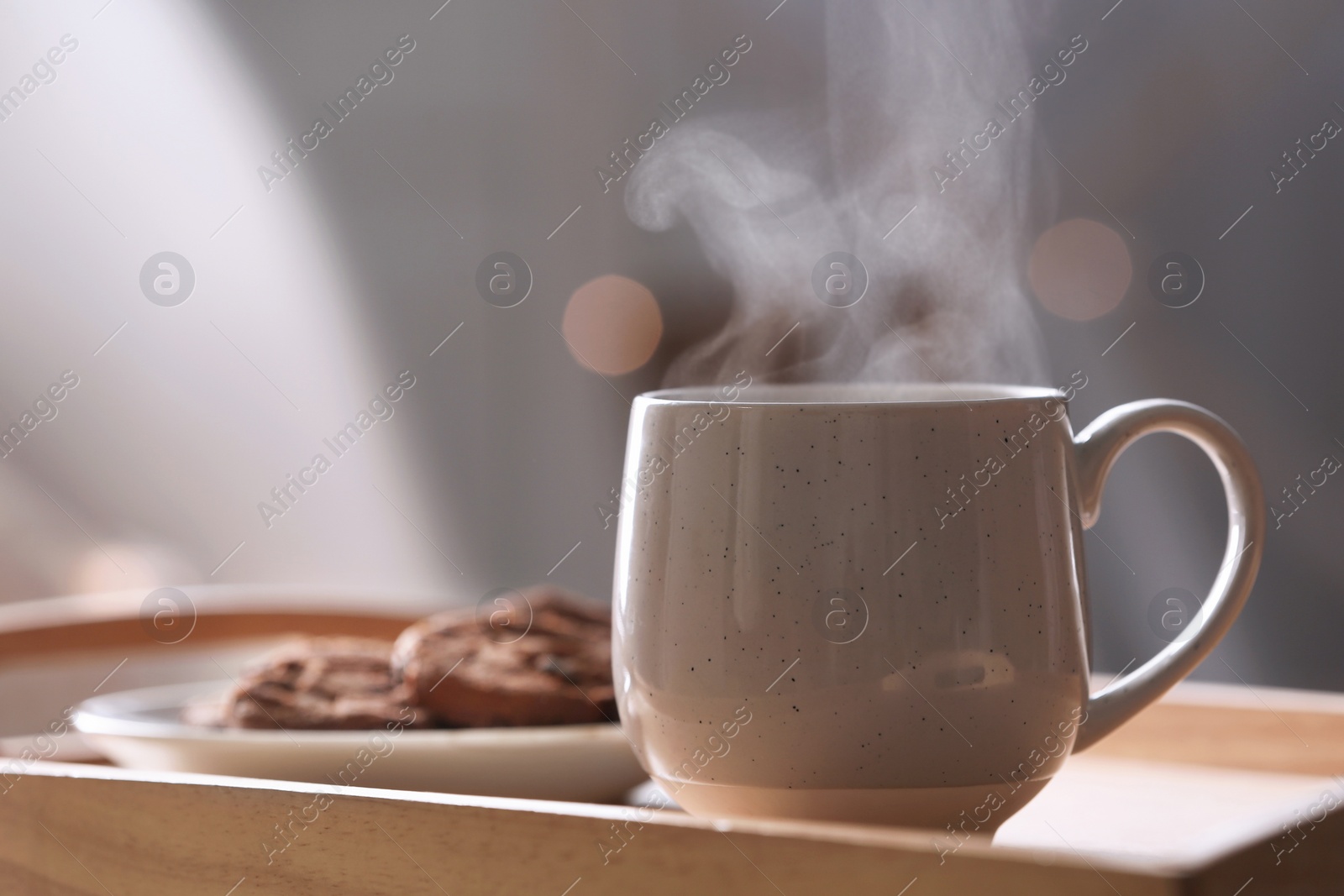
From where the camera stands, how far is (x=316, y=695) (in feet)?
2.06

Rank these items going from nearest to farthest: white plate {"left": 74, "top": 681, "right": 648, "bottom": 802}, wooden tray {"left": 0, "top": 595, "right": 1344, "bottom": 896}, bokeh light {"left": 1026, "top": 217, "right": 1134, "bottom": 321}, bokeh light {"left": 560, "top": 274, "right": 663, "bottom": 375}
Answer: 1. wooden tray {"left": 0, "top": 595, "right": 1344, "bottom": 896}
2. white plate {"left": 74, "top": 681, "right": 648, "bottom": 802}
3. bokeh light {"left": 1026, "top": 217, "right": 1134, "bottom": 321}
4. bokeh light {"left": 560, "top": 274, "right": 663, "bottom": 375}

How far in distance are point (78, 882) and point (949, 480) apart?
394mm

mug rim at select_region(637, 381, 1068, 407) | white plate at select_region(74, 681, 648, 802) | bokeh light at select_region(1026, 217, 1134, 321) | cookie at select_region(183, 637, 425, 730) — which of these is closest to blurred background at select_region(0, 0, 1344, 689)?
bokeh light at select_region(1026, 217, 1134, 321)

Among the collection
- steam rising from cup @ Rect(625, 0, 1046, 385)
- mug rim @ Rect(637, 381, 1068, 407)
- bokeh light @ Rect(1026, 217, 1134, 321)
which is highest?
mug rim @ Rect(637, 381, 1068, 407)

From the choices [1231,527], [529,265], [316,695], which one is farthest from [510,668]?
[529,265]

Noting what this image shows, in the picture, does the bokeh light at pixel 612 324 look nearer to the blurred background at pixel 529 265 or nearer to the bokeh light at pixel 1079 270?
the blurred background at pixel 529 265

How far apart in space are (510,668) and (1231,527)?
0.38 meters

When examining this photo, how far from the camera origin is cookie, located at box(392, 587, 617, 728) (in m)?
0.61

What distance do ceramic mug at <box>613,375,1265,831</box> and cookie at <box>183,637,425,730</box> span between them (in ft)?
0.74

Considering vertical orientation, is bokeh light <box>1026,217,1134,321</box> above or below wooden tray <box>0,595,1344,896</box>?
below

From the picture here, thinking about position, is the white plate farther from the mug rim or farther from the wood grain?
the mug rim

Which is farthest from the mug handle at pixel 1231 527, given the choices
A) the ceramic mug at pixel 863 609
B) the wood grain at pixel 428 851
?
the wood grain at pixel 428 851

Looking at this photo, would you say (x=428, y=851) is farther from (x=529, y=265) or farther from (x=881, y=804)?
(x=529, y=265)

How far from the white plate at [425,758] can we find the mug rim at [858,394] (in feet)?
0.60
